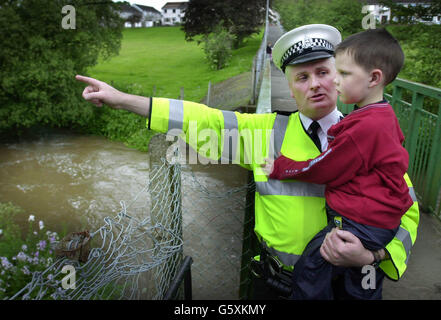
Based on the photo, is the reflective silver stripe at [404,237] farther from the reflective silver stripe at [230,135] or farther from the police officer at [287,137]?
the reflective silver stripe at [230,135]

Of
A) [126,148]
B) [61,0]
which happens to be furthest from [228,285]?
[61,0]

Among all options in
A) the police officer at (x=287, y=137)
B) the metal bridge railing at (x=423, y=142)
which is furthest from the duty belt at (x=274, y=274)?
the metal bridge railing at (x=423, y=142)

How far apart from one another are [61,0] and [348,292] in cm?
1600

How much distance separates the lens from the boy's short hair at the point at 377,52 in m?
1.61

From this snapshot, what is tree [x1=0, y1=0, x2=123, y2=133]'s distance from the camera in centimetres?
1358

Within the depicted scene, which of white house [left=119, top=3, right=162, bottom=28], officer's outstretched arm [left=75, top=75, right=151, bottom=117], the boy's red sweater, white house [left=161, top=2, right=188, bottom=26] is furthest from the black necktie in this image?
white house [left=161, top=2, right=188, bottom=26]

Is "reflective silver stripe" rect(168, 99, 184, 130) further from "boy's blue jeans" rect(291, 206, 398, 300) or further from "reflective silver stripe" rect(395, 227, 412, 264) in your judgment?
"reflective silver stripe" rect(395, 227, 412, 264)

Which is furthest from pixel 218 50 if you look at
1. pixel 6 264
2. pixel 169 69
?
pixel 6 264

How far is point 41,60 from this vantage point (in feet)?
46.7

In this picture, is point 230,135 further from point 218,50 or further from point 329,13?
point 329,13

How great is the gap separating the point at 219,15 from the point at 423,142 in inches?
1470

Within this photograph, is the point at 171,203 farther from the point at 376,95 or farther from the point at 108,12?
the point at 108,12

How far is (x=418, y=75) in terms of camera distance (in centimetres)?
825

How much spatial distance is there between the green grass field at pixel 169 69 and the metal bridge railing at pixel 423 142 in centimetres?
1565
